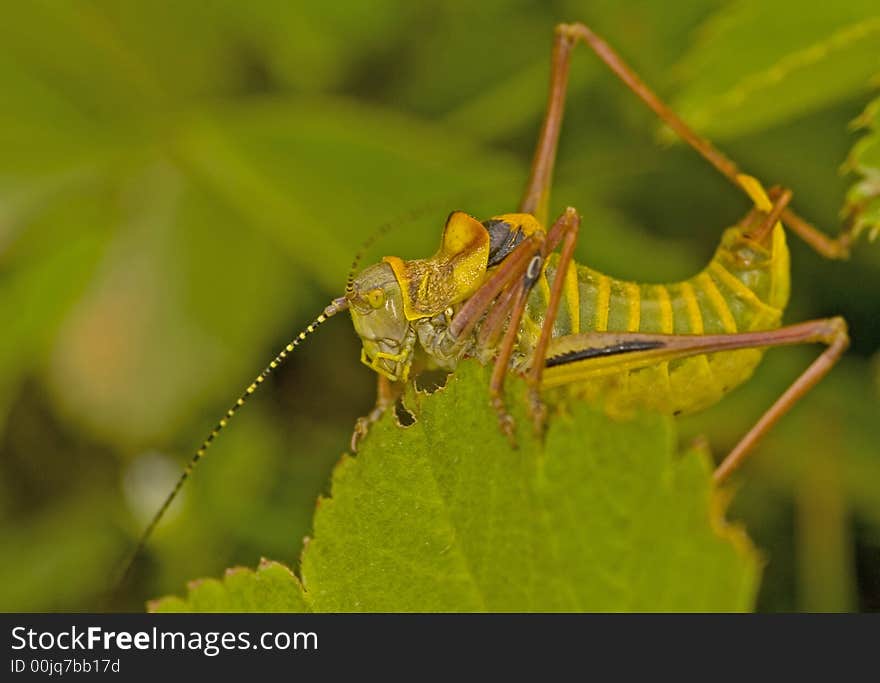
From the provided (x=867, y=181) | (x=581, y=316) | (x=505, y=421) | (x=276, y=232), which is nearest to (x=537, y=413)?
(x=505, y=421)

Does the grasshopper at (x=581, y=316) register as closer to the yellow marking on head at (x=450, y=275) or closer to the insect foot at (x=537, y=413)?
the yellow marking on head at (x=450, y=275)

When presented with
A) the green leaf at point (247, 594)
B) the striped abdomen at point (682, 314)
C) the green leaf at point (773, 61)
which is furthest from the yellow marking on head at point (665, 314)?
the green leaf at point (247, 594)

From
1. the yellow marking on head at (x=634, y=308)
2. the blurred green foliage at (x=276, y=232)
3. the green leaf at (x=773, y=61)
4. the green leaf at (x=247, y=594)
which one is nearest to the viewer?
the green leaf at (x=247, y=594)

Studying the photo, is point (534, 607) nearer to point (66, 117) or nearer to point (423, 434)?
point (423, 434)

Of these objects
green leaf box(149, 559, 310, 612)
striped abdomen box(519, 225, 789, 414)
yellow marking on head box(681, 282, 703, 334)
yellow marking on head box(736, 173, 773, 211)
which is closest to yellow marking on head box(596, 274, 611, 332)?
striped abdomen box(519, 225, 789, 414)

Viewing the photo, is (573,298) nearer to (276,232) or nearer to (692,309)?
(692,309)
